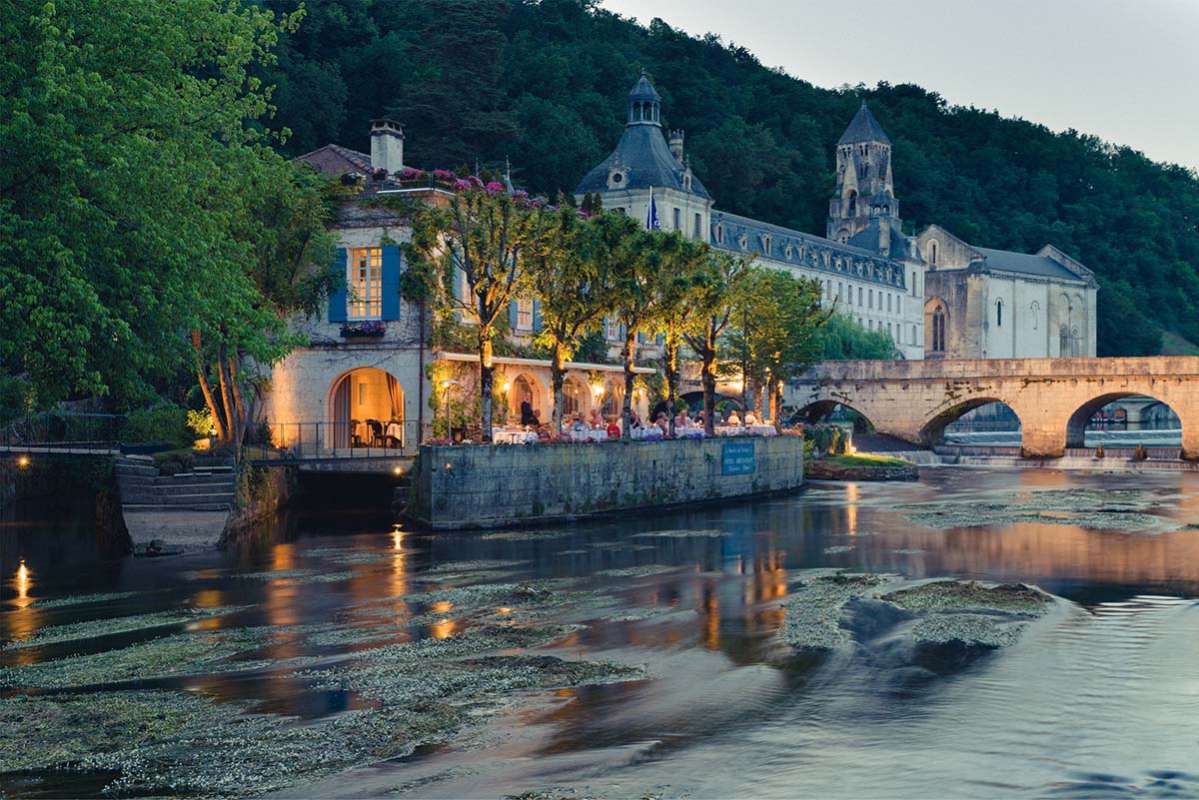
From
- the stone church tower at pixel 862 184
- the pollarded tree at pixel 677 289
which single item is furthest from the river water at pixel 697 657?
the stone church tower at pixel 862 184

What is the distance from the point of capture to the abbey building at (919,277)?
109m

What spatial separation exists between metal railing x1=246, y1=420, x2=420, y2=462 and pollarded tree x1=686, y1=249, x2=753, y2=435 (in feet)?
32.5

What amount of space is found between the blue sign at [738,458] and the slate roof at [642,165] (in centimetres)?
3778

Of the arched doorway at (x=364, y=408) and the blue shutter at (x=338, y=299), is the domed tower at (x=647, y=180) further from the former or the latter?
the blue shutter at (x=338, y=299)

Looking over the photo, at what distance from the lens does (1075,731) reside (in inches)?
537

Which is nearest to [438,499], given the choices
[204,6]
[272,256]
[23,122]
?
[272,256]

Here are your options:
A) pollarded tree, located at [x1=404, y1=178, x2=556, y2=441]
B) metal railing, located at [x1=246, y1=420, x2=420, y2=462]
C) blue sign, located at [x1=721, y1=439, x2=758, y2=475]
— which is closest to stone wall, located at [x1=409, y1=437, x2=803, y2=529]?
blue sign, located at [x1=721, y1=439, x2=758, y2=475]

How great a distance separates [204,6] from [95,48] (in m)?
3.43

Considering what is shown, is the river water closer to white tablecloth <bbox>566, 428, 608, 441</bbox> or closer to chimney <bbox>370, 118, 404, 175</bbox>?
white tablecloth <bbox>566, 428, 608, 441</bbox>

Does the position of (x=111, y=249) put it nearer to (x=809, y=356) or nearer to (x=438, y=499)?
(x=438, y=499)

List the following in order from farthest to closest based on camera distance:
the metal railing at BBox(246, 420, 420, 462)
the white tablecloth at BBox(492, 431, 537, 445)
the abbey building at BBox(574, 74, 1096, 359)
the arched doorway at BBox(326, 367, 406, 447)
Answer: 1. the abbey building at BBox(574, 74, 1096, 359)
2. the arched doorway at BBox(326, 367, 406, 447)
3. the metal railing at BBox(246, 420, 420, 462)
4. the white tablecloth at BBox(492, 431, 537, 445)

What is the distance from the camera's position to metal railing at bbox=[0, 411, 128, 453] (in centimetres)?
3828

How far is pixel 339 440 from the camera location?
3981 centimetres

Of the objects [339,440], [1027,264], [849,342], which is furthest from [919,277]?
[339,440]
